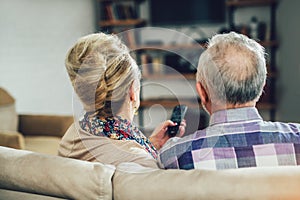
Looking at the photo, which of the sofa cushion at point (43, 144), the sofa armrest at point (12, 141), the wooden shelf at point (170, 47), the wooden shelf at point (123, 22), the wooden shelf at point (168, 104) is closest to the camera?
the sofa armrest at point (12, 141)

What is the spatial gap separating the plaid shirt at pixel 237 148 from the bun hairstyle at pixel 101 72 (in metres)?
0.30

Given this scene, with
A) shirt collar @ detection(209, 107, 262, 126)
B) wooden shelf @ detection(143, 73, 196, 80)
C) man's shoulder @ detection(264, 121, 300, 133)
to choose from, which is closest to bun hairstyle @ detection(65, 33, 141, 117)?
shirt collar @ detection(209, 107, 262, 126)

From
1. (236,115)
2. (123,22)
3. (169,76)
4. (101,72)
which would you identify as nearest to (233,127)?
(236,115)

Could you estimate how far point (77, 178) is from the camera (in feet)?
4.17

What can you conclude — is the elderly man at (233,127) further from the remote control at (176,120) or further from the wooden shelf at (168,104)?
the wooden shelf at (168,104)

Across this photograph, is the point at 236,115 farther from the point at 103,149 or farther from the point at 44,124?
the point at 44,124

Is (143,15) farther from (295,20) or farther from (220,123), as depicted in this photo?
(220,123)

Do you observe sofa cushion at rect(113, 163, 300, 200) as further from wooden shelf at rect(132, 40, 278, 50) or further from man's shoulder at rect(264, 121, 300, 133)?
wooden shelf at rect(132, 40, 278, 50)

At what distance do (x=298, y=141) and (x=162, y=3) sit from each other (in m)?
3.67

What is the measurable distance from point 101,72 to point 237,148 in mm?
503

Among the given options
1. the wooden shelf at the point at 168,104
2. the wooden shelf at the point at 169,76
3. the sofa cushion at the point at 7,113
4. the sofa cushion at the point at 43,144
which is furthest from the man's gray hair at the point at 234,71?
the wooden shelf at the point at 169,76

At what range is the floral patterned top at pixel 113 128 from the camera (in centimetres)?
152

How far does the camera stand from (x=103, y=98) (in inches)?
60.6

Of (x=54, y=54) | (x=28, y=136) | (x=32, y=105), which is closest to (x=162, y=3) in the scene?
(x=54, y=54)
